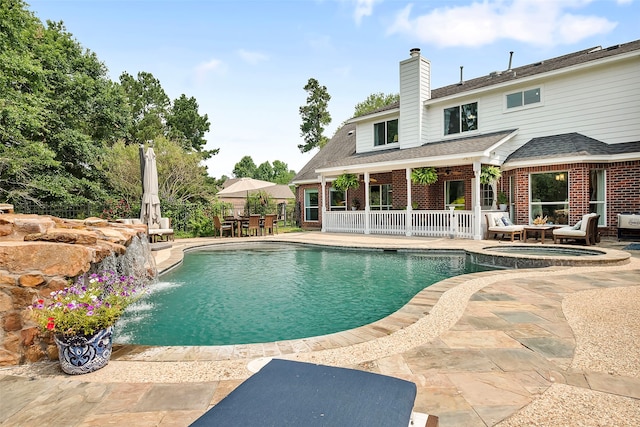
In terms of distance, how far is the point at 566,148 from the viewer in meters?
11.2

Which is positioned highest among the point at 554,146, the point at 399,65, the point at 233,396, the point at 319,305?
the point at 399,65

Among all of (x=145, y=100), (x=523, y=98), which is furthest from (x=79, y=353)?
(x=145, y=100)

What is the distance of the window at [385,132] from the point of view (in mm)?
16516

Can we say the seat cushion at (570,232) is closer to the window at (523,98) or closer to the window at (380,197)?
the window at (523,98)

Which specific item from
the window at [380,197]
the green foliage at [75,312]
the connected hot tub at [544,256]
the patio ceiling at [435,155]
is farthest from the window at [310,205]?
the green foliage at [75,312]

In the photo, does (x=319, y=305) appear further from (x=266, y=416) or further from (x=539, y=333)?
(x=266, y=416)

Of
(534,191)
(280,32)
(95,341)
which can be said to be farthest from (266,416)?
(280,32)

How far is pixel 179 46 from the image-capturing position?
1380 cm

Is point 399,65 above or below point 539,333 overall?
above

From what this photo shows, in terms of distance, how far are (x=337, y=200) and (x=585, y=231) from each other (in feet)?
37.8

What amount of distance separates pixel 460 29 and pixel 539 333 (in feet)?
55.0

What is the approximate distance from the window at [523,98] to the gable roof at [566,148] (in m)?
1.44

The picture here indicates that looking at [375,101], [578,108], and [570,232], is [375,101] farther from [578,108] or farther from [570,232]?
[570,232]

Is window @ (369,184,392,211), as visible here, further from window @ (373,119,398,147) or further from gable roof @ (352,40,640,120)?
gable roof @ (352,40,640,120)
